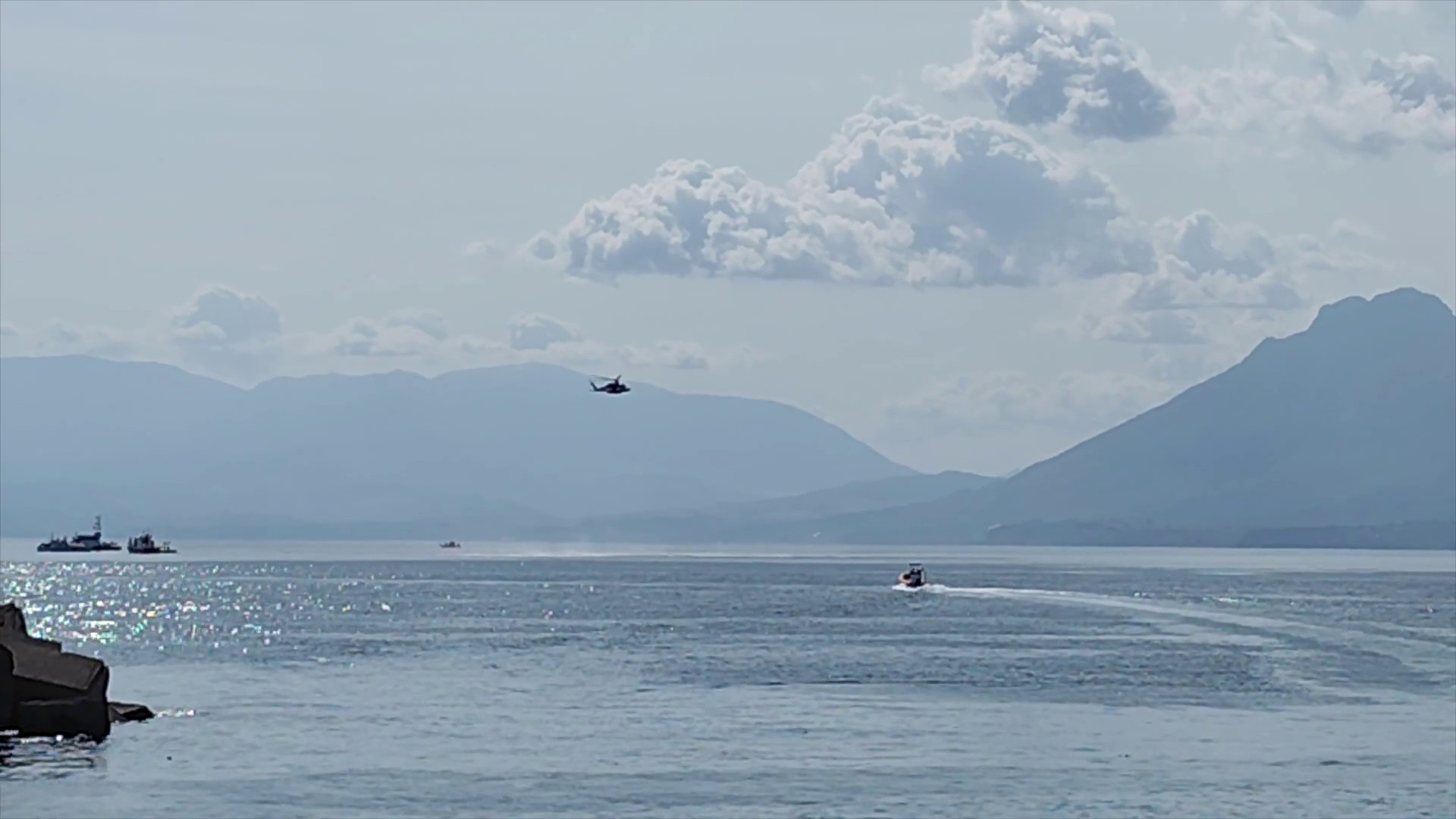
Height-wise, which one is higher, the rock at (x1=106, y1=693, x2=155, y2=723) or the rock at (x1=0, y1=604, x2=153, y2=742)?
the rock at (x1=0, y1=604, x2=153, y2=742)

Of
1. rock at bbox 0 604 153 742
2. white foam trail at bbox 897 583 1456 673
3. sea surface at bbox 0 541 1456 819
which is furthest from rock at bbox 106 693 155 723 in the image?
white foam trail at bbox 897 583 1456 673

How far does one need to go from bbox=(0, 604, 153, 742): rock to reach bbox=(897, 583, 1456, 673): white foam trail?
5851cm

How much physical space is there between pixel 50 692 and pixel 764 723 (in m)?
22.5

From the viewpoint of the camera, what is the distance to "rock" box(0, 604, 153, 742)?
66.0 metres

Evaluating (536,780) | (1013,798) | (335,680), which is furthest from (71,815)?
(335,680)

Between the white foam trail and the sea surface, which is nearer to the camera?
the sea surface

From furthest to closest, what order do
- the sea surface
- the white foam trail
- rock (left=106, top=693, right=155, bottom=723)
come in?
the white foam trail
rock (left=106, top=693, right=155, bottom=723)
the sea surface

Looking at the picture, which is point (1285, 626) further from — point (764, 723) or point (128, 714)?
point (128, 714)

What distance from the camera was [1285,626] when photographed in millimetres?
134625

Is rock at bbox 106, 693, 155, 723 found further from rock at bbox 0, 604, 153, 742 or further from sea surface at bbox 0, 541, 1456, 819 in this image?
rock at bbox 0, 604, 153, 742

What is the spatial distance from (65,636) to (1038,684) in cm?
6269

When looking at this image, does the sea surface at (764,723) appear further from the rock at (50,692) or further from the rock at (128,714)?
the rock at (50,692)

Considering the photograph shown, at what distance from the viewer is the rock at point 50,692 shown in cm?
6600

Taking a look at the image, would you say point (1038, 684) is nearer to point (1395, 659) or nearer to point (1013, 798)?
point (1395, 659)
